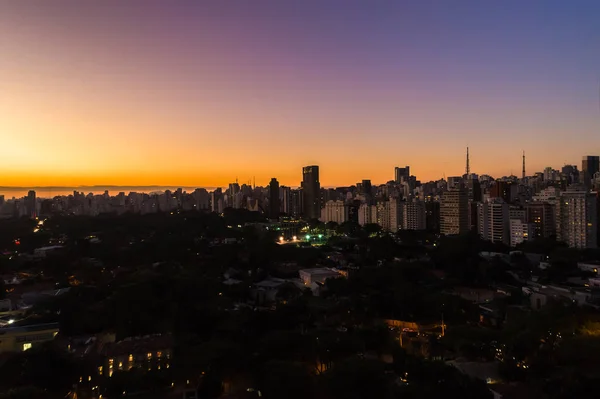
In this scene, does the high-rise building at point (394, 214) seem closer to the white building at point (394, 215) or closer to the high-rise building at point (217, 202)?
the white building at point (394, 215)

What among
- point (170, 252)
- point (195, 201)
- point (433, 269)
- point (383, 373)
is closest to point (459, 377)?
point (383, 373)

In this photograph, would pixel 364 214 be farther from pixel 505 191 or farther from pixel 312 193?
pixel 312 193

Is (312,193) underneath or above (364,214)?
above

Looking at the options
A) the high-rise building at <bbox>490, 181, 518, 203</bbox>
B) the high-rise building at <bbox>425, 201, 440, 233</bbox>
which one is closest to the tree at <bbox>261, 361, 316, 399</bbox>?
the high-rise building at <bbox>425, 201, 440, 233</bbox>

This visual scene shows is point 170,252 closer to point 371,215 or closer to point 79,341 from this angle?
point 79,341

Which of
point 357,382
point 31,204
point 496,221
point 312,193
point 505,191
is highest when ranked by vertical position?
point 312,193

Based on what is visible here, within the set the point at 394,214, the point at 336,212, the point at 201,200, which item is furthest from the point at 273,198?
the point at 394,214

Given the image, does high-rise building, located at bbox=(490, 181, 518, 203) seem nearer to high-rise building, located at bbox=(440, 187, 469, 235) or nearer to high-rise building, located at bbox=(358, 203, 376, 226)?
high-rise building, located at bbox=(440, 187, 469, 235)
